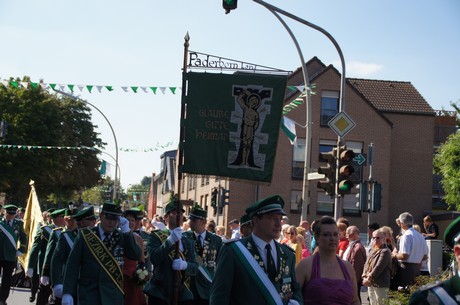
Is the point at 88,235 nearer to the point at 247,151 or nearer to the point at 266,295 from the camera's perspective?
the point at 247,151

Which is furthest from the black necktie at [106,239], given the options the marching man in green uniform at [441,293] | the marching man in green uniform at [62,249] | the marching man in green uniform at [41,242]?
the marching man in green uniform at [441,293]

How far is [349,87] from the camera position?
152ft

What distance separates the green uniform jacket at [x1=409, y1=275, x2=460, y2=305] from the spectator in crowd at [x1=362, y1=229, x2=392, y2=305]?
8.41 meters

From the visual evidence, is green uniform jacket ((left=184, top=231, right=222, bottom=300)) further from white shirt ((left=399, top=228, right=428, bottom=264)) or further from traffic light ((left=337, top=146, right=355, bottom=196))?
traffic light ((left=337, top=146, right=355, bottom=196))

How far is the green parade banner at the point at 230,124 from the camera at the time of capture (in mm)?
8992

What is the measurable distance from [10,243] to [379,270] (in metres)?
7.11

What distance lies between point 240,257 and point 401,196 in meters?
44.6

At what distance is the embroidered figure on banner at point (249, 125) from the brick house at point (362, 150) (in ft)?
116

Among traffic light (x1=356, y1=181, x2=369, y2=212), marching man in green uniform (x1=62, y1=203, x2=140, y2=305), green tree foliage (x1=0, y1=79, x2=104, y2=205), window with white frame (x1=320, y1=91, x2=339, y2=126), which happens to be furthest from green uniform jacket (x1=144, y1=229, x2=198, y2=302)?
green tree foliage (x1=0, y1=79, x2=104, y2=205)

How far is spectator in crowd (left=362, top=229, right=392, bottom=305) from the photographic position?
39.1 feet

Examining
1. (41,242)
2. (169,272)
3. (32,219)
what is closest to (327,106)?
(32,219)

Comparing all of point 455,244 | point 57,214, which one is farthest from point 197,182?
point 455,244

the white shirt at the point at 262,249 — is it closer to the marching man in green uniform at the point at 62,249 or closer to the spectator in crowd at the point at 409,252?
the marching man in green uniform at the point at 62,249

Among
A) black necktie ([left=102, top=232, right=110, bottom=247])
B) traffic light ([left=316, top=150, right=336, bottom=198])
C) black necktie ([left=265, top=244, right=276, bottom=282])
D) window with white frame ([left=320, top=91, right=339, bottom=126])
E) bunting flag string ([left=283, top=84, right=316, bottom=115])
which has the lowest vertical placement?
black necktie ([left=102, top=232, right=110, bottom=247])
